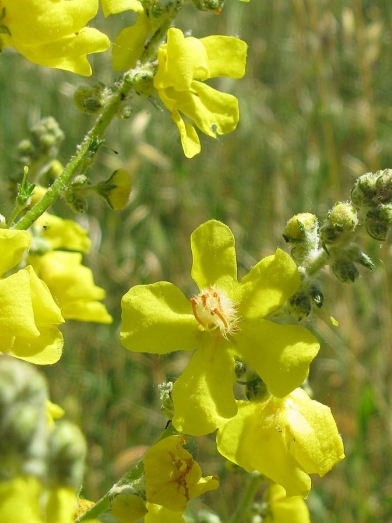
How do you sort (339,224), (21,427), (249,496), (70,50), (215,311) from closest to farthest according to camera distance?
(21,427) → (339,224) → (215,311) → (70,50) → (249,496)

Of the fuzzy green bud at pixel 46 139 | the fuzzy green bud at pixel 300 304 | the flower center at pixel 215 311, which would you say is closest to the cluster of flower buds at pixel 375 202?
the fuzzy green bud at pixel 300 304

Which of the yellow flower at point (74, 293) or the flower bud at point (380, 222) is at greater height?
the flower bud at point (380, 222)

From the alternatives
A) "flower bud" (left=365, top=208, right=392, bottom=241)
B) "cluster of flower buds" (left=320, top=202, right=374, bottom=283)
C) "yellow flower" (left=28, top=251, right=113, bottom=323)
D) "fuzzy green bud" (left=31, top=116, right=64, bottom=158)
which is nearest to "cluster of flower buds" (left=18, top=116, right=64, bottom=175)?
"fuzzy green bud" (left=31, top=116, right=64, bottom=158)

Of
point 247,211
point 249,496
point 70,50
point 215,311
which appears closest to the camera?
point 215,311

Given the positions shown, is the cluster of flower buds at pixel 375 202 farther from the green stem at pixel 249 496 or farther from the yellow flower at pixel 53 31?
the green stem at pixel 249 496

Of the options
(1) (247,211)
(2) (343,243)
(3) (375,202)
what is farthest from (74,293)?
(1) (247,211)

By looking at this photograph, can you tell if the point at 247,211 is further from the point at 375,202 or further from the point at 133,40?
the point at 375,202
